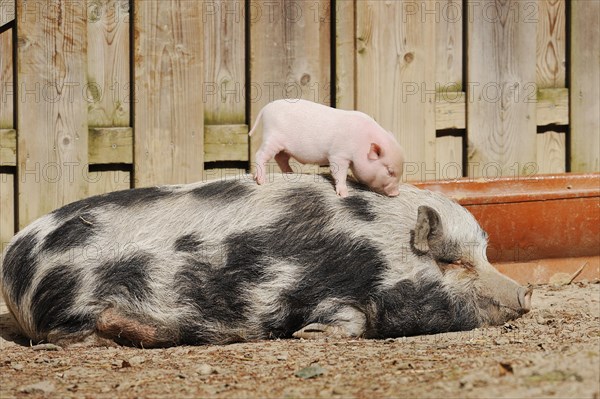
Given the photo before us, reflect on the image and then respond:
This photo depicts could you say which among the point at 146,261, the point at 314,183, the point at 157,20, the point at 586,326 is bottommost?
the point at 586,326

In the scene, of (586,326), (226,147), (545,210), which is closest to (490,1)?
(545,210)

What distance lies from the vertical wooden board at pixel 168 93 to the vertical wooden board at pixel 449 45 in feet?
4.85

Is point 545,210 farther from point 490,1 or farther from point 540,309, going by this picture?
point 490,1

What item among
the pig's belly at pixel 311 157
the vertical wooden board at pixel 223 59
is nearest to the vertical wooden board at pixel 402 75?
the vertical wooden board at pixel 223 59

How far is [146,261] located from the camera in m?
4.88

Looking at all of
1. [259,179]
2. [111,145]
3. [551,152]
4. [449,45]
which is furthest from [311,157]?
[551,152]

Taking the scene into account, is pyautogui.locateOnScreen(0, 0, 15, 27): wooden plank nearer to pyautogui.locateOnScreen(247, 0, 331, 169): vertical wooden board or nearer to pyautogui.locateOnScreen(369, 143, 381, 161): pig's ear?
pyautogui.locateOnScreen(247, 0, 331, 169): vertical wooden board

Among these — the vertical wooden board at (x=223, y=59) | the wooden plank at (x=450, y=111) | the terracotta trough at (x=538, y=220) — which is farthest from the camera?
the wooden plank at (x=450, y=111)

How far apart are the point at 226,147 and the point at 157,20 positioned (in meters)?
0.82

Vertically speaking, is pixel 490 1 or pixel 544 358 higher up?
pixel 490 1

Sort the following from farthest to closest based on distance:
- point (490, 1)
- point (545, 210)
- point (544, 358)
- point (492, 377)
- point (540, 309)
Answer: point (490, 1), point (545, 210), point (540, 309), point (544, 358), point (492, 377)

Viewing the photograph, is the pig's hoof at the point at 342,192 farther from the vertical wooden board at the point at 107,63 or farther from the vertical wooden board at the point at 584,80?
the vertical wooden board at the point at 584,80

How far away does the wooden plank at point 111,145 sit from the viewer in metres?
6.04

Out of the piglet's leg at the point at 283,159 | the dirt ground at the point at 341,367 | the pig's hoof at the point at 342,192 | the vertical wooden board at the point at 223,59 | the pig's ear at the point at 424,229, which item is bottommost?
the dirt ground at the point at 341,367
